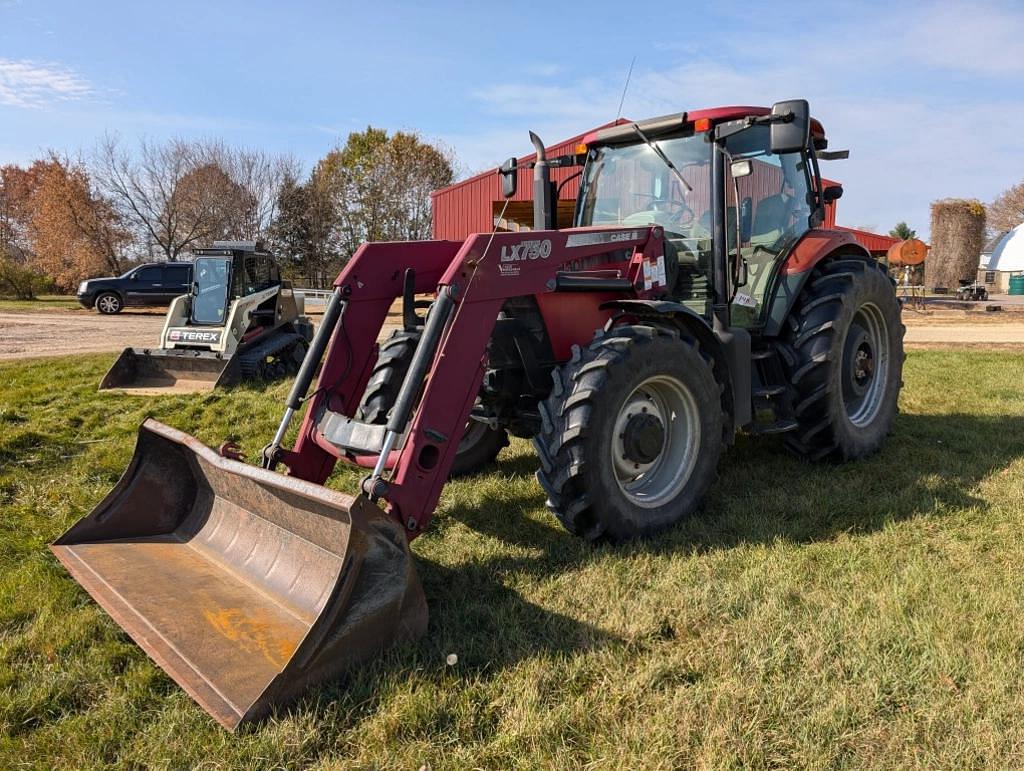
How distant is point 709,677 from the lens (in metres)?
2.69

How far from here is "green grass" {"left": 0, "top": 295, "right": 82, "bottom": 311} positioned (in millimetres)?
26494

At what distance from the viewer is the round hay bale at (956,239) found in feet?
116

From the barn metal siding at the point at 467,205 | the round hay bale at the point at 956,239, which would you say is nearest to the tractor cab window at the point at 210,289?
the barn metal siding at the point at 467,205

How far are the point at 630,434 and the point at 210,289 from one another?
31.2 ft

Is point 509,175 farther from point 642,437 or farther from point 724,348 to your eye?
point 642,437

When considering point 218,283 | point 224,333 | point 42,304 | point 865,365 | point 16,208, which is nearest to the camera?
point 865,365

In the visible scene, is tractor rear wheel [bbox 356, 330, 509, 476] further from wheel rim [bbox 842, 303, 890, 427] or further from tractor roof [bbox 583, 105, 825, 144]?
wheel rim [bbox 842, 303, 890, 427]

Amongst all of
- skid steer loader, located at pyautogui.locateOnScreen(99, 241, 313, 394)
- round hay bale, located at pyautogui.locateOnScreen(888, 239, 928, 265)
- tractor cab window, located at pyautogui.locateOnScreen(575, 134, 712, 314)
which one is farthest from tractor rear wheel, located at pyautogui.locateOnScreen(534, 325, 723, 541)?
round hay bale, located at pyautogui.locateOnScreen(888, 239, 928, 265)

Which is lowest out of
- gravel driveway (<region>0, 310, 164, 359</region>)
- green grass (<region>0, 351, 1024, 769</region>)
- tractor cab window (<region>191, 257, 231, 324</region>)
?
green grass (<region>0, 351, 1024, 769</region>)

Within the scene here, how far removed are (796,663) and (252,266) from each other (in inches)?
431

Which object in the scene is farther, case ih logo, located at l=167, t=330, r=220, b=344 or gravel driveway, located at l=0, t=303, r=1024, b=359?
gravel driveway, located at l=0, t=303, r=1024, b=359

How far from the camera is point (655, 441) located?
4.09 meters

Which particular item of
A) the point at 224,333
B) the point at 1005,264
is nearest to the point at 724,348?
the point at 224,333

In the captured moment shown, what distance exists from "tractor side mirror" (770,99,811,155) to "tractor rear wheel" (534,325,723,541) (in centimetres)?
121
